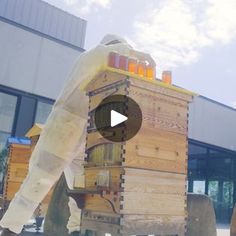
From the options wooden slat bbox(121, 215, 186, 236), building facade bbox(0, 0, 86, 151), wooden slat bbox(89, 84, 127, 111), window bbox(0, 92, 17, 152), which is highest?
building facade bbox(0, 0, 86, 151)

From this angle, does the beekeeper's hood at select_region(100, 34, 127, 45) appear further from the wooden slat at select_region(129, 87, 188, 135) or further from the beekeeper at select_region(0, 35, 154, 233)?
the wooden slat at select_region(129, 87, 188, 135)

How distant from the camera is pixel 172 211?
4.27m

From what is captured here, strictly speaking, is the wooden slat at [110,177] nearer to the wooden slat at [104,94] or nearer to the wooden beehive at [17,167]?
the wooden slat at [104,94]

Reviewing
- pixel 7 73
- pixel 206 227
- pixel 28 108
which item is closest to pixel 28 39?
pixel 7 73

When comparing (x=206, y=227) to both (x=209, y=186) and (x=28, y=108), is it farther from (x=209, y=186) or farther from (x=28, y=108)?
(x=209, y=186)

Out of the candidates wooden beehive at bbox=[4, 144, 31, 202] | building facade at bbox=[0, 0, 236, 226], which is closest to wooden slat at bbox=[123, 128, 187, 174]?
wooden beehive at bbox=[4, 144, 31, 202]

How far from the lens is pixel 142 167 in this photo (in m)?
4.06

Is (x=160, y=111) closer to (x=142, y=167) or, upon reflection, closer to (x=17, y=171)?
(x=142, y=167)

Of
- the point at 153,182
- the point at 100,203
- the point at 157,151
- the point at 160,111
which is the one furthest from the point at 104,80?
the point at 100,203

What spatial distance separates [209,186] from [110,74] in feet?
80.5

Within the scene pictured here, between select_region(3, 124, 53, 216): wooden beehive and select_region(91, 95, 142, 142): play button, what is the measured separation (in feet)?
15.4

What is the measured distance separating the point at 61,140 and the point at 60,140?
0.04 feet

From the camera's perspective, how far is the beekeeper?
4.48m

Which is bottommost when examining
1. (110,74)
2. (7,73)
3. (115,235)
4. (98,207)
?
(115,235)
